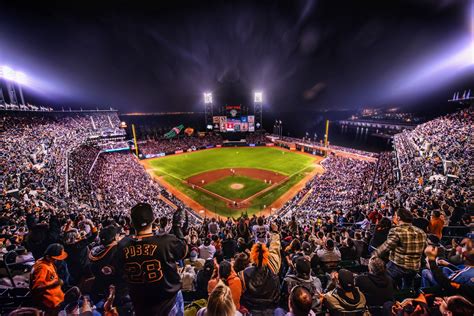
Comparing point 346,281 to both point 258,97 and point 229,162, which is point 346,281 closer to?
point 229,162

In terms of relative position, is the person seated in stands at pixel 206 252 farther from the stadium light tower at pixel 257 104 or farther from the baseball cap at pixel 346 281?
the stadium light tower at pixel 257 104

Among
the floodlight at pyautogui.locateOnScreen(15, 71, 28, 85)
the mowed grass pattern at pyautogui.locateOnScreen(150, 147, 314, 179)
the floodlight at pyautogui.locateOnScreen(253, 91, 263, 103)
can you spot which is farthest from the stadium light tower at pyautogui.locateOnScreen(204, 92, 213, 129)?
the floodlight at pyautogui.locateOnScreen(15, 71, 28, 85)

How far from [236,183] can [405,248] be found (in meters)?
28.7

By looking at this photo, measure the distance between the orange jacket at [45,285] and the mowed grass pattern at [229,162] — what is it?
108 feet

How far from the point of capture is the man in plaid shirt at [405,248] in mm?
4211

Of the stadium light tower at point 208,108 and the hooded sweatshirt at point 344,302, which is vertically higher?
the stadium light tower at point 208,108

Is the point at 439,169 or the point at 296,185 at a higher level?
the point at 439,169

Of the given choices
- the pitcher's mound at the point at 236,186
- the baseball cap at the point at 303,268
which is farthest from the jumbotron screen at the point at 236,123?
the baseball cap at the point at 303,268

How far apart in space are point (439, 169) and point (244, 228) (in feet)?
57.6

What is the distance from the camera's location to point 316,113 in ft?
468

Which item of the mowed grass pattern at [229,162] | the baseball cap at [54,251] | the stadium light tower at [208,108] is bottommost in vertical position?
the mowed grass pattern at [229,162]

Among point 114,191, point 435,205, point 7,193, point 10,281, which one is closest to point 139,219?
point 10,281

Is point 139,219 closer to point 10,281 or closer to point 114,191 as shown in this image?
point 10,281

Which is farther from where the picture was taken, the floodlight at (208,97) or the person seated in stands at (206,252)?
the floodlight at (208,97)
